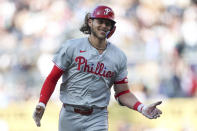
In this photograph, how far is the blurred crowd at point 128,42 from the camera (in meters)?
11.8

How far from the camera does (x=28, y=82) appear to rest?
506 inches

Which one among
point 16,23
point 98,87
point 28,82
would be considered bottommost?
point 28,82

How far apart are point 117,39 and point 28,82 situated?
2.44 meters

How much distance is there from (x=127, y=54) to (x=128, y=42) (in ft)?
1.51

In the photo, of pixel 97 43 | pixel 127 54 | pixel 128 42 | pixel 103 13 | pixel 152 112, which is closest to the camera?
pixel 152 112

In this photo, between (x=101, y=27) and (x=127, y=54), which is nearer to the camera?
(x=101, y=27)

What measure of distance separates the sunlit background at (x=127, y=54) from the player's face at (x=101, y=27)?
4.96m

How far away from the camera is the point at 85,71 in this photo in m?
5.39

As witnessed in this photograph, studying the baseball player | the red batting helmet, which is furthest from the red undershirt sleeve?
the red batting helmet

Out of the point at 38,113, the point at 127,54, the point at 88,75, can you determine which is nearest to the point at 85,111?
the point at 88,75

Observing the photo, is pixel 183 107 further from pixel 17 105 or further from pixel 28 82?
pixel 28 82

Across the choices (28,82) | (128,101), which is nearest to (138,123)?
(28,82)

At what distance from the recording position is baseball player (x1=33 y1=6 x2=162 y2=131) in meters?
5.35

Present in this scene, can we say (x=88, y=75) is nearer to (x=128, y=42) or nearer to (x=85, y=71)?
(x=85, y=71)
